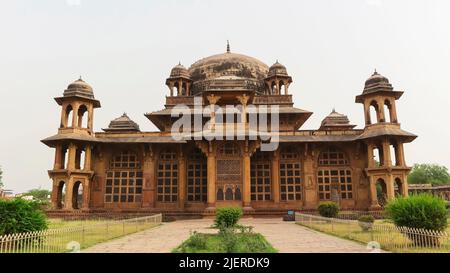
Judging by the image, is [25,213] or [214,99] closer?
[25,213]

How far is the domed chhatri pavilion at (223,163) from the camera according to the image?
22.3 meters

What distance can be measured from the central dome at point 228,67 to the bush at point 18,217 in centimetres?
2306

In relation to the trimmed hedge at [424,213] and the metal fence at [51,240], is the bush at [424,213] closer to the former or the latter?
the trimmed hedge at [424,213]

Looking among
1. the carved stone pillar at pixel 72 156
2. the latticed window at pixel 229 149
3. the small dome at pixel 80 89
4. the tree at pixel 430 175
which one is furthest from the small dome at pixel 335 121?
the tree at pixel 430 175

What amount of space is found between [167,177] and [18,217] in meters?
14.7

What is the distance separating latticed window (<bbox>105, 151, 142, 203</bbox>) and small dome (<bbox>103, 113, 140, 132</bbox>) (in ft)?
17.8

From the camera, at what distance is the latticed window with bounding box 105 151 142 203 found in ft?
77.9

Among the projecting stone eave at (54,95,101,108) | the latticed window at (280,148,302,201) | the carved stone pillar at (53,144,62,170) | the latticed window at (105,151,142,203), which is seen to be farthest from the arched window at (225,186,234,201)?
the projecting stone eave at (54,95,101,108)

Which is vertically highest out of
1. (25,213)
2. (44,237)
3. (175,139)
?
(175,139)

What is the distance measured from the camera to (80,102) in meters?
23.9

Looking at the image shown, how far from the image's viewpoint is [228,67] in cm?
3194

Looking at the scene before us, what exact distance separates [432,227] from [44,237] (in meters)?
11.0
